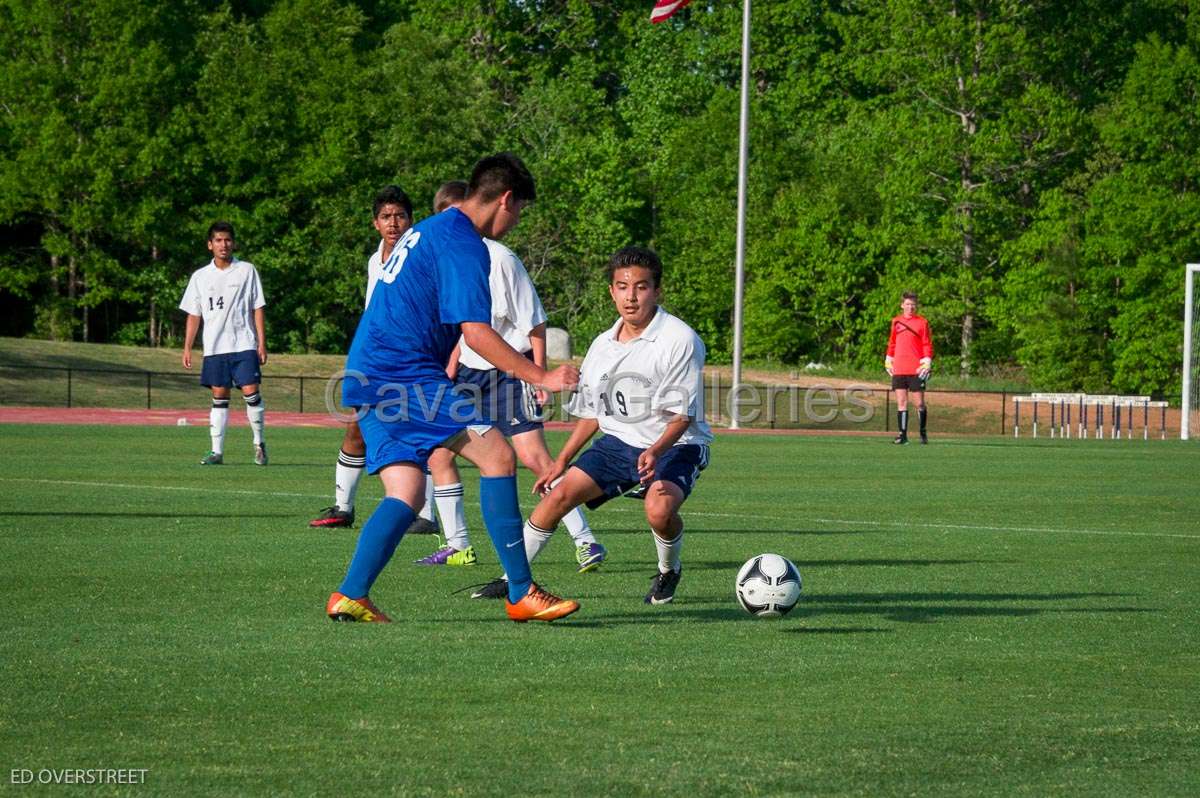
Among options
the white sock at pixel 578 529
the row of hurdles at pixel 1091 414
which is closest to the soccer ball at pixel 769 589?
the white sock at pixel 578 529

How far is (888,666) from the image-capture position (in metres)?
6.28

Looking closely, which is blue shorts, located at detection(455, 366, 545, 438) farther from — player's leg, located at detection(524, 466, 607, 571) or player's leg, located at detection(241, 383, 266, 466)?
player's leg, located at detection(241, 383, 266, 466)

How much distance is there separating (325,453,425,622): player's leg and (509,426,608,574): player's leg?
1.74 meters

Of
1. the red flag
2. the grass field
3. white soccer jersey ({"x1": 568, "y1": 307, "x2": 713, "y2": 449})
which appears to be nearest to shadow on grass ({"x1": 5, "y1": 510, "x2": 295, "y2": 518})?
the grass field

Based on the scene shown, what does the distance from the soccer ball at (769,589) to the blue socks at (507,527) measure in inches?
40.6

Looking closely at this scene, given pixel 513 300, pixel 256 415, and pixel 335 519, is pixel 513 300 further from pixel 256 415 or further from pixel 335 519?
pixel 256 415

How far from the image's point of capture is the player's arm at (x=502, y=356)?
6719mm

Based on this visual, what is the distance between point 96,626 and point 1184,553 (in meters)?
6.85

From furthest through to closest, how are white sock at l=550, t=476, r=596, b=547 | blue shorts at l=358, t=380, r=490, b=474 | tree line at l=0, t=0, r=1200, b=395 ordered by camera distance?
tree line at l=0, t=0, r=1200, b=395 → white sock at l=550, t=476, r=596, b=547 → blue shorts at l=358, t=380, r=490, b=474

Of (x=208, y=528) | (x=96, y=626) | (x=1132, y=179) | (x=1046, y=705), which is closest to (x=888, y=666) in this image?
(x=1046, y=705)

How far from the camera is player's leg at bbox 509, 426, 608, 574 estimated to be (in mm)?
8766

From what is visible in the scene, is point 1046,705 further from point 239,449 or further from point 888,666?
point 239,449

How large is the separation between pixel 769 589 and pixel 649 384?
1296 mm

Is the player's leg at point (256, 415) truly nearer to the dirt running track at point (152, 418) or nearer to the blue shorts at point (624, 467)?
the blue shorts at point (624, 467)
